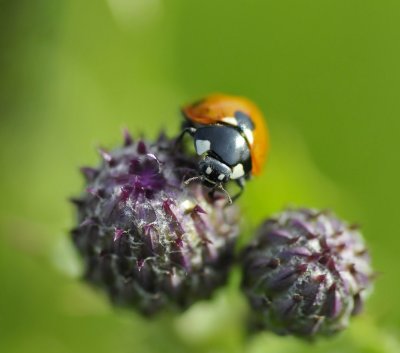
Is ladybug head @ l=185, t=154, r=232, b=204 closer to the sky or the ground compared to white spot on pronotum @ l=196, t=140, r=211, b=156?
closer to the ground

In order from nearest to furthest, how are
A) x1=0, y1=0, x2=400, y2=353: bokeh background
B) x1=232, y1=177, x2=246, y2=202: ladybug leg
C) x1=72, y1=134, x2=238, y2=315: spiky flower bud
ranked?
1. x1=72, y1=134, x2=238, y2=315: spiky flower bud
2. x1=232, y1=177, x2=246, y2=202: ladybug leg
3. x1=0, y1=0, x2=400, y2=353: bokeh background

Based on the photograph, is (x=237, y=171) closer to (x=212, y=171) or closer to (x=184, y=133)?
(x=212, y=171)

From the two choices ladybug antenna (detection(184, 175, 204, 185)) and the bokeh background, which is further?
the bokeh background

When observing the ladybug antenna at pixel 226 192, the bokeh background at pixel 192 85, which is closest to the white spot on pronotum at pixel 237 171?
the ladybug antenna at pixel 226 192

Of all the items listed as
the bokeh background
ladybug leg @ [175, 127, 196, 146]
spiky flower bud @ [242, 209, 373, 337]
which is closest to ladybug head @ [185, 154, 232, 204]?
ladybug leg @ [175, 127, 196, 146]

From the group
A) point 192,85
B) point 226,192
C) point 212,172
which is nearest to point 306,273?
point 226,192

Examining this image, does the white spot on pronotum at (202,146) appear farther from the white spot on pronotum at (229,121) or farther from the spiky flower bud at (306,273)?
the spiky flower bud at (306,273)

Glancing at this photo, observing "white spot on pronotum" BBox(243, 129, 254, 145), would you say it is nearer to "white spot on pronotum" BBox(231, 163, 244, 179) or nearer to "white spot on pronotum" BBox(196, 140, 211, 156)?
"white spot on pronotum" BBox(231, 163, 244, 179)
